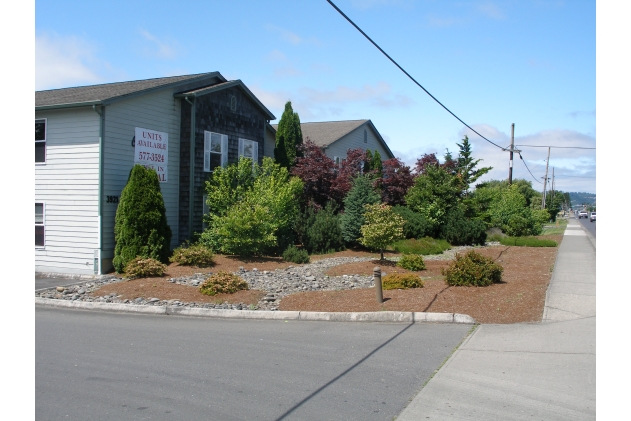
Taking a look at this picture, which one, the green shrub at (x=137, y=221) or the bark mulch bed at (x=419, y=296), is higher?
the green shrub at (x=137, y=221)

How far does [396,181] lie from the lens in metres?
29.4

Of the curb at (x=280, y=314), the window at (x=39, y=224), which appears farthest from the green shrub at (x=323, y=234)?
the curb at (x=280, y=314)

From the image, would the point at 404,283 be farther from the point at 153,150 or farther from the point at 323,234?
the point at 153,150

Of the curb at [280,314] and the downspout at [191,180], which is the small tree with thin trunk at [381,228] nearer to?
the downspout at [191,180]

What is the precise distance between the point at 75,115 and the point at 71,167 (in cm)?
165

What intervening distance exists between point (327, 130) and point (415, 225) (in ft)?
41.9

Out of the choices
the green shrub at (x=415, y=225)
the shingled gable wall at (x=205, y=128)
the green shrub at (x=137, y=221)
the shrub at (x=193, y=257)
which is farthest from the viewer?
the green shrub at (x=415, y=225)

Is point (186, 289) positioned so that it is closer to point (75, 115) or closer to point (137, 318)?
point (137, 318)

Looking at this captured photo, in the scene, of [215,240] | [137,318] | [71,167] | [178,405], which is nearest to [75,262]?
[71,167]

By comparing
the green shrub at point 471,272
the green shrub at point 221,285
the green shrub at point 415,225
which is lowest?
the green shrub at point 221,285

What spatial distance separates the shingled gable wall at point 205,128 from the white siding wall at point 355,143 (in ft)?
31.3

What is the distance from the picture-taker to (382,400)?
6.21 meters

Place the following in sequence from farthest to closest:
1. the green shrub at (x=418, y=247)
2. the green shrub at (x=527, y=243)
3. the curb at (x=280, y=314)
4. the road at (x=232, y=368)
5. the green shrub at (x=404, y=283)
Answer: the green shrub at (x=527, y=243)
the green shrub at (x=418, y=247)
the green shrub at (x=404, y=283)
the curb at (x=280, y=314)
the road at (x=232, y=368)

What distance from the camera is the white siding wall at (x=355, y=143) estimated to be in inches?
1303
